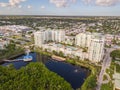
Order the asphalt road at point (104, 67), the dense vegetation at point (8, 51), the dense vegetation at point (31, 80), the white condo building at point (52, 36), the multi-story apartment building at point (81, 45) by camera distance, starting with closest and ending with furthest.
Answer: the dense vegetation at point (31, 80) → the asphalt road at point (104, 67) → the multi-story apartment building at point (81, 45) → the dense vegetation at point (8, 51) → the white condo building at point (52, 36)

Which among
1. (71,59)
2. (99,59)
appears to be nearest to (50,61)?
(71,59)

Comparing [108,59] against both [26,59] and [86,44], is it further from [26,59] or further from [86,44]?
[26,59]

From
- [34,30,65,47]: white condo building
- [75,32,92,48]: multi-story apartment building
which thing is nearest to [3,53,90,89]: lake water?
[34,30,65,47]: white condo building

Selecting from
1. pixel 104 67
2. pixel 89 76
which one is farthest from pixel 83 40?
pixel 89 76

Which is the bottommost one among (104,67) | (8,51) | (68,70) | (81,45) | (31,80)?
(68,70)

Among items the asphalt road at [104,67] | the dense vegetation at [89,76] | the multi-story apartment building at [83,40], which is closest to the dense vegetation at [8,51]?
the dense vegetation at [89,76]

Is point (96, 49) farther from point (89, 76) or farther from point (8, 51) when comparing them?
point (8, 51)

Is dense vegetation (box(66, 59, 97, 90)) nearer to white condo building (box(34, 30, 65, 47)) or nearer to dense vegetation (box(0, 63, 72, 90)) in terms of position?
dense vegetation (box(0, 63, 72, 90))

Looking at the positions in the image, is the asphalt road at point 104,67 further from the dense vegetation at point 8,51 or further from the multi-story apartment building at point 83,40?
the dense vegetation at point 8,51
